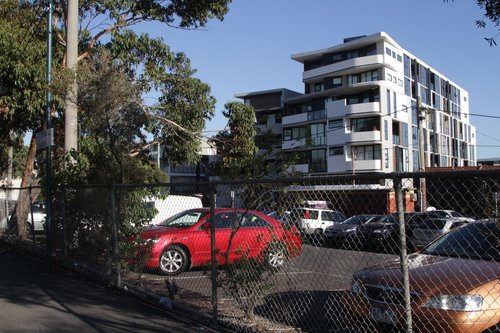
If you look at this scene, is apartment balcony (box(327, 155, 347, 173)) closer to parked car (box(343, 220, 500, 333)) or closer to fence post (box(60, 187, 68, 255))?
fence post (box(60, 187, 68, 255))

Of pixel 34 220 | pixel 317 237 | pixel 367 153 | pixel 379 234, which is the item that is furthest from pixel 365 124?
pixel 379 234

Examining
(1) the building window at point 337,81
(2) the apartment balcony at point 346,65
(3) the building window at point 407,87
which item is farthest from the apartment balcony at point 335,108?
(3) the building window at point 407,87

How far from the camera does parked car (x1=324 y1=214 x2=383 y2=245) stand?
4.49 m

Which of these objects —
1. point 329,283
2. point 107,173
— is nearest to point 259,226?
point 329,283

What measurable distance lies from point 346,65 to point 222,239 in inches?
2152

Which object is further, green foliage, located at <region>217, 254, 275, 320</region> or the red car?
green foliage, located at <region>217, 254, 275, 320</region>

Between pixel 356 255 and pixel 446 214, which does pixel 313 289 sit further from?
pixel 446 214

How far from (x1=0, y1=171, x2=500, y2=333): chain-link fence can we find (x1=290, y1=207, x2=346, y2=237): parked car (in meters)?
0.02

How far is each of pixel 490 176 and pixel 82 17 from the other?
16389 mm

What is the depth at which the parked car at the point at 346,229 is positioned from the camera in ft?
14.7

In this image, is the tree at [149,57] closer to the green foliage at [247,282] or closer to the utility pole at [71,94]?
the utility pole at [71,94]

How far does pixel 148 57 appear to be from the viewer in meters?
17.1

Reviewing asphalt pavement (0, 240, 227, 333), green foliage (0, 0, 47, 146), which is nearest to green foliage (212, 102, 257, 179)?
green foliage (0, 0, 47, 146)

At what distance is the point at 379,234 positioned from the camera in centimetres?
443
